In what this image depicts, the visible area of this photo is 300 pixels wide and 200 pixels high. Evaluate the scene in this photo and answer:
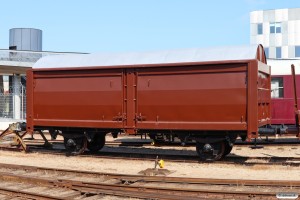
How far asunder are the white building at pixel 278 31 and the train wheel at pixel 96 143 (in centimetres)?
6066

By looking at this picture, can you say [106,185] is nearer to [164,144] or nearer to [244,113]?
[244,113]

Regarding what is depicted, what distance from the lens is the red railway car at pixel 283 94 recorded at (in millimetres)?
17703

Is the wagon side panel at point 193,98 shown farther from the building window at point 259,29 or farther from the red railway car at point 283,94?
the building window at point 259,29

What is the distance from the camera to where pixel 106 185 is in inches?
372

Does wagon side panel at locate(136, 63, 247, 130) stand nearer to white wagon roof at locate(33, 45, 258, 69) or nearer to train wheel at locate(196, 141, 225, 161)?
white wagon roof at locate(33, 45, 258, 69)

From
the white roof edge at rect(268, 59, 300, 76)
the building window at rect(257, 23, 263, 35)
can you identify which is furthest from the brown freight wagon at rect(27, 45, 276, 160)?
the building window at rect(257, 23, 263, 35)

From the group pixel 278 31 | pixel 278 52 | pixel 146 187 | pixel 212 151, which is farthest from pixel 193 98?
pixel 278 31

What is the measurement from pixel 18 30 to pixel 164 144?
36.1 meters

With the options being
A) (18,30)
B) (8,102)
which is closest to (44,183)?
(8,102)

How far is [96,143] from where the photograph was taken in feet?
52.5

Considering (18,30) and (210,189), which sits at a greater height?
(18,30)

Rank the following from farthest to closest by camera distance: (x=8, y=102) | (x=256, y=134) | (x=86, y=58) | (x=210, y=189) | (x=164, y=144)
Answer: (x=8, y=102), (x=164, y=144), (x=86, y=58), (x=256, y=134), (x=210, y=189)

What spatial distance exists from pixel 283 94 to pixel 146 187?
10694 mm

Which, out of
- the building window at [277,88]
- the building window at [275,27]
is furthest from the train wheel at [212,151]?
the building window at [275,27]
